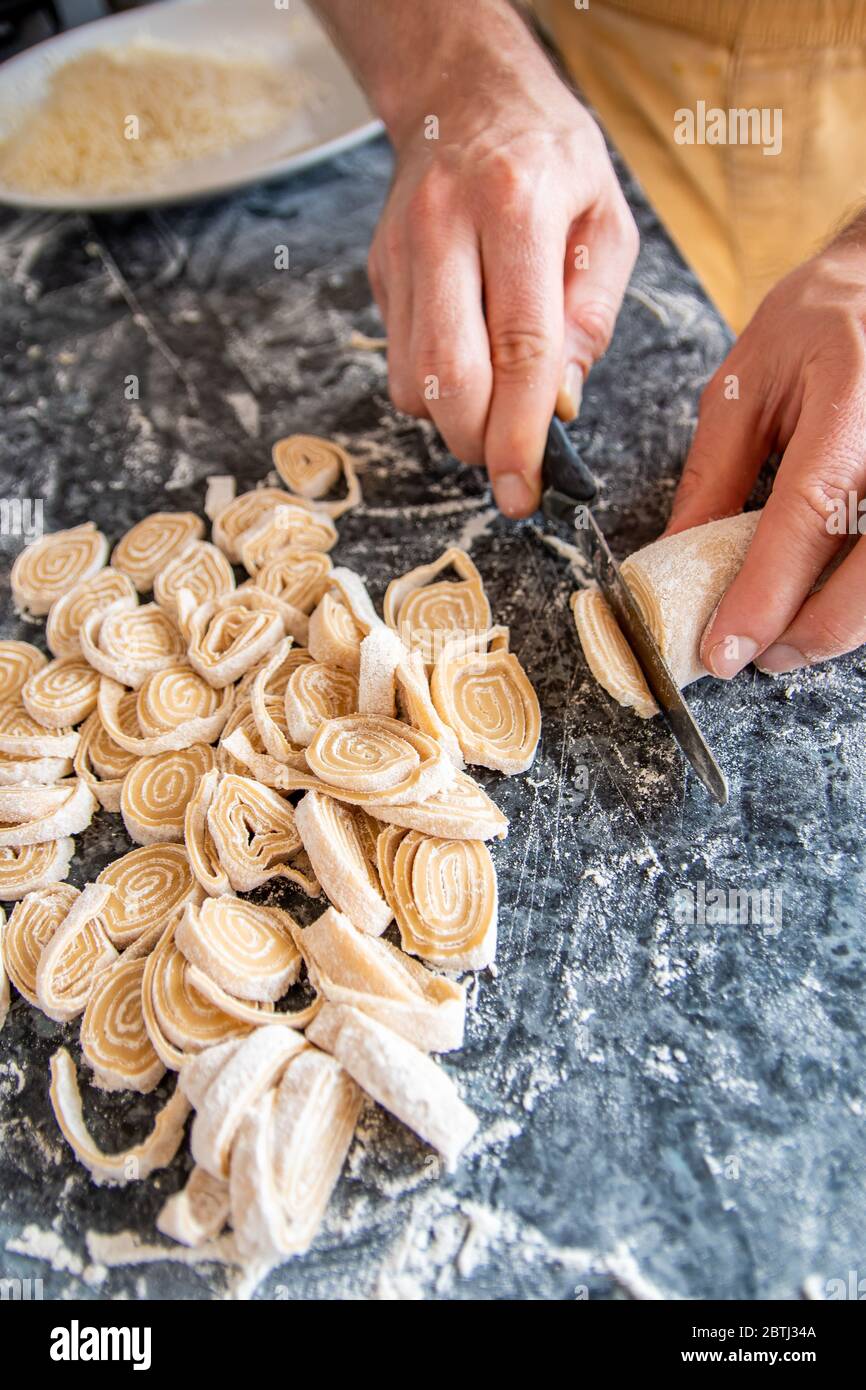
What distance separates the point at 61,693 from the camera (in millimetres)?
1868

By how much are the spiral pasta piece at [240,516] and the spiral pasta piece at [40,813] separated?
62 cm

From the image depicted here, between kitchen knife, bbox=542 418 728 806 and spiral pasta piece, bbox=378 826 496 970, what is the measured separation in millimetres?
383

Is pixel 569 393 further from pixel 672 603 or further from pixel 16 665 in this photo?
pixel 16 665

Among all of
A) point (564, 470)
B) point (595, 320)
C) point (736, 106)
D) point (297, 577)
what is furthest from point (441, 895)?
point (736, 106)

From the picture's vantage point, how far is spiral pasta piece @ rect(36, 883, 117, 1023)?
5.01 feet

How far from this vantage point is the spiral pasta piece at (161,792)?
1.71 m

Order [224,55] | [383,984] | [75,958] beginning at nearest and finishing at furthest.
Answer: [383,984]
[75,958]
[224,55]

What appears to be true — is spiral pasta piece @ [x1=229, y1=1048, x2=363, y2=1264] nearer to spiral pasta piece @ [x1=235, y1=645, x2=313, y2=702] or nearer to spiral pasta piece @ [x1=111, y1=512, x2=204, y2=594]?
spiral pasta piece @ [x1=235, y1=645, x2=313, y2=702]

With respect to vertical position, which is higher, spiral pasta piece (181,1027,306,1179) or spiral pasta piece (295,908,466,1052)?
spiral pasta piece (295,908,466,1052)

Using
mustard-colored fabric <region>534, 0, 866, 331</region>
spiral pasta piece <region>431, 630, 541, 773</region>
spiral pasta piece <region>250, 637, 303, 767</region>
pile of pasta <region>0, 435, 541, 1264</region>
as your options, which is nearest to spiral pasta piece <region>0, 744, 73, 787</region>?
pile of pasta <region>0, 435, 541, 1264</region>

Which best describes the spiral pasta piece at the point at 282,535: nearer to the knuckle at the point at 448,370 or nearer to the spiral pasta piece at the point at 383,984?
the knuckle at the point at 448,370

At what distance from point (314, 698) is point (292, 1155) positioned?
0.74 meters
